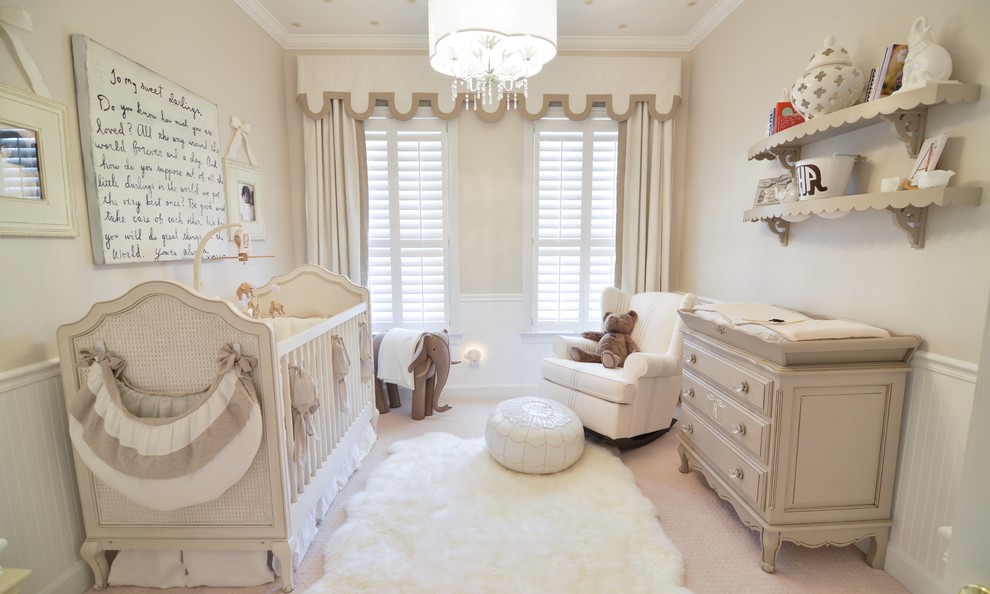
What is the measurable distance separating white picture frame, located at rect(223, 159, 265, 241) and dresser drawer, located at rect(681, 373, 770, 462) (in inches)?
104

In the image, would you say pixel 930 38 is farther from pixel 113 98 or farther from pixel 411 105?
pixel 113 98

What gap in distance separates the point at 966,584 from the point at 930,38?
1782 mm

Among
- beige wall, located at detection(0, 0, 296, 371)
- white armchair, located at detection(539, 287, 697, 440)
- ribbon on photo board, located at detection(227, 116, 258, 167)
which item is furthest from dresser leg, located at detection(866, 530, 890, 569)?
ribbon on photo board, located at detection(227, 116, 258, 167)

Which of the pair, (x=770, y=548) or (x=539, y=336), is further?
(x=539, y=336)

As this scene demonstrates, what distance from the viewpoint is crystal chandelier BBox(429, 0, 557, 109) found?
67.9 inches

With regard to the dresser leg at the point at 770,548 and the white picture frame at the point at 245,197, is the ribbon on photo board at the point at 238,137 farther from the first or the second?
the dresser leg at the point at 770,548

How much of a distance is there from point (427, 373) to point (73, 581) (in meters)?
1.92

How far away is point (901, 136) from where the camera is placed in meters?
1.51

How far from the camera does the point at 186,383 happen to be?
1.48 m

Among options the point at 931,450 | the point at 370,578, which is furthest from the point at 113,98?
the point at 931,450

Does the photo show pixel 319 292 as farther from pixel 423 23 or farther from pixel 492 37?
pixel 423 23

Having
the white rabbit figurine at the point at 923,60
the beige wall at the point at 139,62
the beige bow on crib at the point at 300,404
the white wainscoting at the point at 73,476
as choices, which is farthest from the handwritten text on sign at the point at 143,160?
the white rabbit figurine at the point at 923,60

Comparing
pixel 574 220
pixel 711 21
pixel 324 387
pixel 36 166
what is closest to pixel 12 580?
pixel 324 387

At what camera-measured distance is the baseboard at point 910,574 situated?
1481mm
